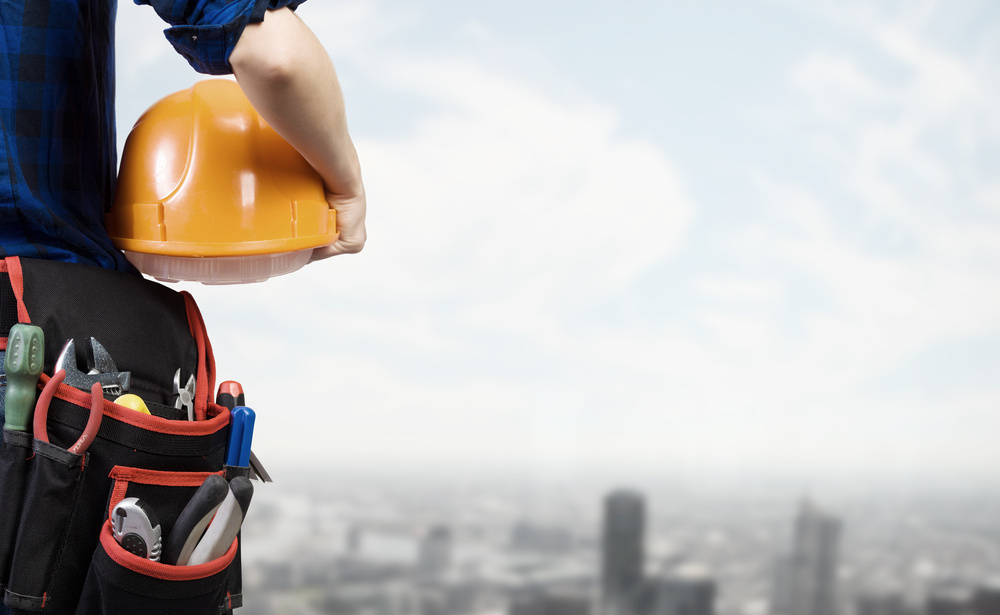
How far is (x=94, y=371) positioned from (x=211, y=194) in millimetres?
225

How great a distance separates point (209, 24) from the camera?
74 cm

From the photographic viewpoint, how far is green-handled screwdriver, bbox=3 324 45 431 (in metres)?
0.75

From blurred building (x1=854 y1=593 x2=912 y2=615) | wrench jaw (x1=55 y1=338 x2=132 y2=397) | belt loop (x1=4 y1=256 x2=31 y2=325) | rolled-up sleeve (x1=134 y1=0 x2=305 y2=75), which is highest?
rolled-up sleeve (x1=134 y1=0 x2=305 y2=75)

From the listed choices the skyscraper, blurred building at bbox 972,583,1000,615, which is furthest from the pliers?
blurred building at bbox 972,583,1000,615

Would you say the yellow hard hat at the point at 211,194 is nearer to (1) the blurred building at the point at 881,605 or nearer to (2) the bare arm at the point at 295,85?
(2) the bare arm at the point at 295,85

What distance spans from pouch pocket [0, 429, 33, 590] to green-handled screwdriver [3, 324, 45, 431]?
13 mm

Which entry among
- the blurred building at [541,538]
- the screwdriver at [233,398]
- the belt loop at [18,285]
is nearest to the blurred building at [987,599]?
the blurred building at [541,538]

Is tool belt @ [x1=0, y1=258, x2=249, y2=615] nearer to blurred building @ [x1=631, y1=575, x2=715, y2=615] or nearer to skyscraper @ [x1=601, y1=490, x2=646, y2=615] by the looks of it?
skyscraper @ [x1=601, y1=490, x2=646, y2=615]

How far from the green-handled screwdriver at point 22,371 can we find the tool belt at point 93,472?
0.02m

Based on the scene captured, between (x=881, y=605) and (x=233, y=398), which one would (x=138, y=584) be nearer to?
(x=233, y=398)

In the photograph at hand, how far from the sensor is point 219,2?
751 mm

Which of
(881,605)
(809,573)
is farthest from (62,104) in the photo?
(881,605)

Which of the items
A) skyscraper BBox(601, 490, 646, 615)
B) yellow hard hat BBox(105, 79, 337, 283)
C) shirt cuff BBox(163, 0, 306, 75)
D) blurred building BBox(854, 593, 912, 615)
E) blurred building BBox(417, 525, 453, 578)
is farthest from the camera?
blurred building BBox(854, 593, 912, 615)

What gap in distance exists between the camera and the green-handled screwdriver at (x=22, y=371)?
75cm
